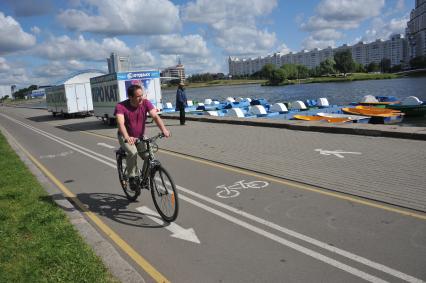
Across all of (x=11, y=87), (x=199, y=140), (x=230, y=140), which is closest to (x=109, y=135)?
(x=199, y=140)

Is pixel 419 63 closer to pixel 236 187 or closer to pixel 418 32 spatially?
pixel 418 32

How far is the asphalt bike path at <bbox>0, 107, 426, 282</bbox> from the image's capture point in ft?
12.9

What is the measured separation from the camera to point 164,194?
557 cm

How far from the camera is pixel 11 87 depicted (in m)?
173

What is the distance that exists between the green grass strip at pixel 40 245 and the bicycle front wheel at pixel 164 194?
1182 mm

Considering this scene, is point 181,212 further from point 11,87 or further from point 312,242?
point 11,87

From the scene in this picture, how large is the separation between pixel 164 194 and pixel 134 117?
4.02 ft

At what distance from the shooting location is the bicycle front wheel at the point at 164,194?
17.6 feet

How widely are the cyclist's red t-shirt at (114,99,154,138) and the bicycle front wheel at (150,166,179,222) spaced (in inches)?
27.2

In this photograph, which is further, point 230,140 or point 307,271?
point 230,140

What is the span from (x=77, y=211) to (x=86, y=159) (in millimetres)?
5358

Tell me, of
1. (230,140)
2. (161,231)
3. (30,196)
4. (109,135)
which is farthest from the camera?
(109,135)

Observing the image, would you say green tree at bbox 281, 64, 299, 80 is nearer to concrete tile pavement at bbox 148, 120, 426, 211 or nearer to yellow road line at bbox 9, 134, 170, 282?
concrete tile pavement at bbox 148, 120, 426, 211

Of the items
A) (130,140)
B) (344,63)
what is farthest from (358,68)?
(130,140)
